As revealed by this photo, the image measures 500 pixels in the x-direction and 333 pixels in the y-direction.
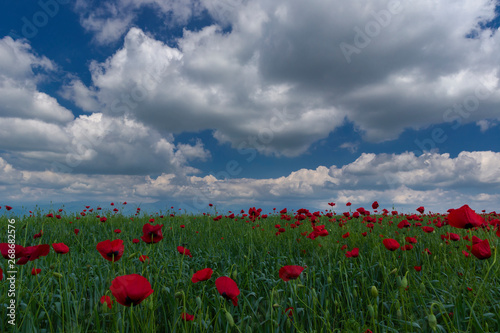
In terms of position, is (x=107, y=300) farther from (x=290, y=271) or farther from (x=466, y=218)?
(x=466, y=218)

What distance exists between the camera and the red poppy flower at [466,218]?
7.26 ft

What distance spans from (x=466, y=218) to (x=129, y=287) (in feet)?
7.91

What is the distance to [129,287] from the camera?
1537 millimetres

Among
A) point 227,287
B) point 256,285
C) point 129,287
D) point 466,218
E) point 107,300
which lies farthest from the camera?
point 256,285

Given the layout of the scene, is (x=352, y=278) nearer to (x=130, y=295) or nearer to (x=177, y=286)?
(x=177, y=286)

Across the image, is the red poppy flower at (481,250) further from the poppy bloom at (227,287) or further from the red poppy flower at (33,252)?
the red poppy flower at (33,252)

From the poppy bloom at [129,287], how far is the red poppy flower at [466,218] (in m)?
2.29

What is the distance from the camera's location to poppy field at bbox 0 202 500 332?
2.20m

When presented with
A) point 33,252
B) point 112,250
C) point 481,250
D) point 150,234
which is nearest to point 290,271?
point 150,234

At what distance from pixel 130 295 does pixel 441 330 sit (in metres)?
2.64

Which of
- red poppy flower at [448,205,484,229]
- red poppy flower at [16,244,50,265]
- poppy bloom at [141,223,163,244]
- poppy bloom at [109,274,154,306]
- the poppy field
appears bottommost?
the poppy field

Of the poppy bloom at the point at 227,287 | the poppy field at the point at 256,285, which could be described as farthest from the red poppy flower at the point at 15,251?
the poppy bloom at the point at 227,287

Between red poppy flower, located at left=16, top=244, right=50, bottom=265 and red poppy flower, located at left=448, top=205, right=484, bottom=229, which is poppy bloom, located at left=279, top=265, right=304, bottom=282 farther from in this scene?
red poppy flower, located at left=16, top=244, right=50, bottom=265

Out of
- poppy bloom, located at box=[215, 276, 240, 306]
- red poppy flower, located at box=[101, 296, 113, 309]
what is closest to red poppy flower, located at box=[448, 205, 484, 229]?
poppy bloom, located at box=[215, 276, 240, 306]
